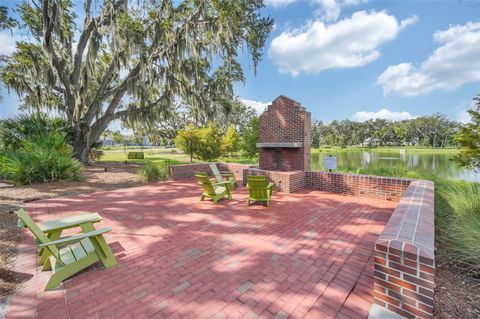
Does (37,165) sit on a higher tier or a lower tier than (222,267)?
higher

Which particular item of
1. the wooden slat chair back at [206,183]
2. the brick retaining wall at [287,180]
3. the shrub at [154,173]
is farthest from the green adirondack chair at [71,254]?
the shrub at [154,173]

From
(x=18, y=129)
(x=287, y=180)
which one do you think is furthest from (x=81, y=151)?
(x=287, y=180)

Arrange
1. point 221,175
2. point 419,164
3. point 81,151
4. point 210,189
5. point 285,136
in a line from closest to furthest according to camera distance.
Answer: point 210,189 → point 221,175 → point 285,136 → point 81,151 → point 419,164

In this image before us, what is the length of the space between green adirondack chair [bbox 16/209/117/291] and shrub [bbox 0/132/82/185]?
7.23 meters

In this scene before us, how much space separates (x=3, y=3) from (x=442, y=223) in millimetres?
19712

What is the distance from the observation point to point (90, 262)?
2844 mm

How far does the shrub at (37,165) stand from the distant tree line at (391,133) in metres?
69.6

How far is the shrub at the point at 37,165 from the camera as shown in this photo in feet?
25.8

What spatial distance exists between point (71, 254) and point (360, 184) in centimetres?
721

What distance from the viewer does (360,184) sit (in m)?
6.51

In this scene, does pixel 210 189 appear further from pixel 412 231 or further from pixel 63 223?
pixel 412 231

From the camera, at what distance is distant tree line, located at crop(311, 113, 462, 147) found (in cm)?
7175

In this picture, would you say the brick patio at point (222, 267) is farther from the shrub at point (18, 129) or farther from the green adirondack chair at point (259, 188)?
the shrub at point (18, 129)

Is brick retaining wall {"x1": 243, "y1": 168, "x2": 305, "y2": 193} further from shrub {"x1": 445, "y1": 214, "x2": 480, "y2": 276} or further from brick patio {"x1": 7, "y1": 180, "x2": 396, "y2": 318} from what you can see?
shrub {"x1": 445, "y1": 214, "x2": 480, "y2": 276}
